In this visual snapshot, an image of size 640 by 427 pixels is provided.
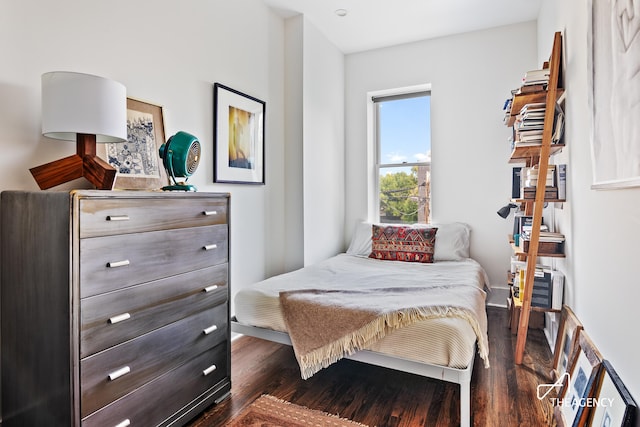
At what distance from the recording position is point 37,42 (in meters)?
1.67

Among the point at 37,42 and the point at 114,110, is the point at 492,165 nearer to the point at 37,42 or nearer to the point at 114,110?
the point at 114,110

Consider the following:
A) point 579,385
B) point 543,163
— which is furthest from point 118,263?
point 543,163

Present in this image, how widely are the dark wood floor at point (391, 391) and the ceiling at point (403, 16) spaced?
288 centimetres

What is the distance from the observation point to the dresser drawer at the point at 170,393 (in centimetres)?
148

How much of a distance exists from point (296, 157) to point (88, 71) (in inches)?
73.5

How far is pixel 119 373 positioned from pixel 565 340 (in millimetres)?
2328

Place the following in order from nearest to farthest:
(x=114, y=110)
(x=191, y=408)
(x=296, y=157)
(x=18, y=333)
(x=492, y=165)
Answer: (x=18, y=333) < (x=114, y=110) < (x=191, y=408) < (x=296, y=157) < (x=492, y=165)

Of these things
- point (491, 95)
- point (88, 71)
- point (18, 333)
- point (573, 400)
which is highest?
point (491, 95)

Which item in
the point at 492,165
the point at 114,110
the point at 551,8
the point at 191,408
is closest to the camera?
the point at 114,110

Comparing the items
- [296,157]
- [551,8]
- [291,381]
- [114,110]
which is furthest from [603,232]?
[296,157]

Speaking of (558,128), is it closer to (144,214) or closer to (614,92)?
(614,92)

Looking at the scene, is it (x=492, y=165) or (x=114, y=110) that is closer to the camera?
(x=114, y=110)

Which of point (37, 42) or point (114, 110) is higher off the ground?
point (37, 42)
